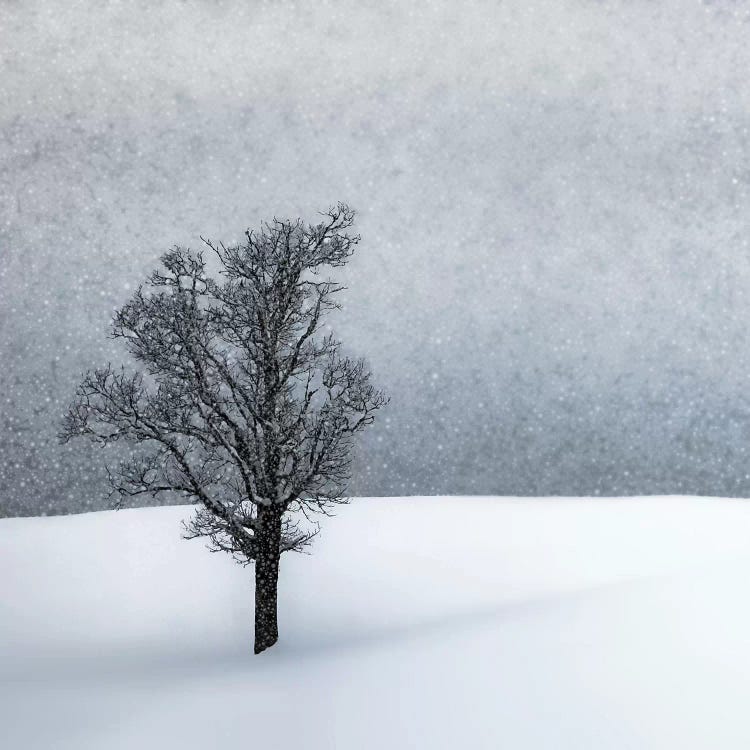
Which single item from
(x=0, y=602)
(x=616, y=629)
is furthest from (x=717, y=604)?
(x=0, y=602)

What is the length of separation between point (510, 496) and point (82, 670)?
5.99 m

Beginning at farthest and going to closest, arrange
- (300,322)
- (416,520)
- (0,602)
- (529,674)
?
(416,520), (0,602), (300,322), (529,674)

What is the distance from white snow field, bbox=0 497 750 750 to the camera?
609cm

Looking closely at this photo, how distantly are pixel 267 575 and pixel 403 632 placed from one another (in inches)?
53.3

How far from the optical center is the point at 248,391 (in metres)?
8.00

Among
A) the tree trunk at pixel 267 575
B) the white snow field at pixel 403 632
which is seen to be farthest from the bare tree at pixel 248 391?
the white snow field at pixel 403 632

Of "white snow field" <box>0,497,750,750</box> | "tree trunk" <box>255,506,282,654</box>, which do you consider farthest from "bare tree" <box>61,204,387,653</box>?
"white snow field" <box>0,497,750,750</box>

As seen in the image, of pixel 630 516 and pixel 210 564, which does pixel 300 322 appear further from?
pixel 630 516

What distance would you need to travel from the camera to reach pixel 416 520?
11.4 metres

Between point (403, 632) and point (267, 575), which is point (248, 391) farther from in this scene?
point (403, 632)

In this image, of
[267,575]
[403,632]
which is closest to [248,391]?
[267,575]

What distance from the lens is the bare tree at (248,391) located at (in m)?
7.76

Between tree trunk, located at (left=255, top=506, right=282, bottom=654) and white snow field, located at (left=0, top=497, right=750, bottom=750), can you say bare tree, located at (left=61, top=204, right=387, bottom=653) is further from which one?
white snow field, located at (left=0, top=497, right=750, bottom=750)

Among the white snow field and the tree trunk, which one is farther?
the tree trunk
